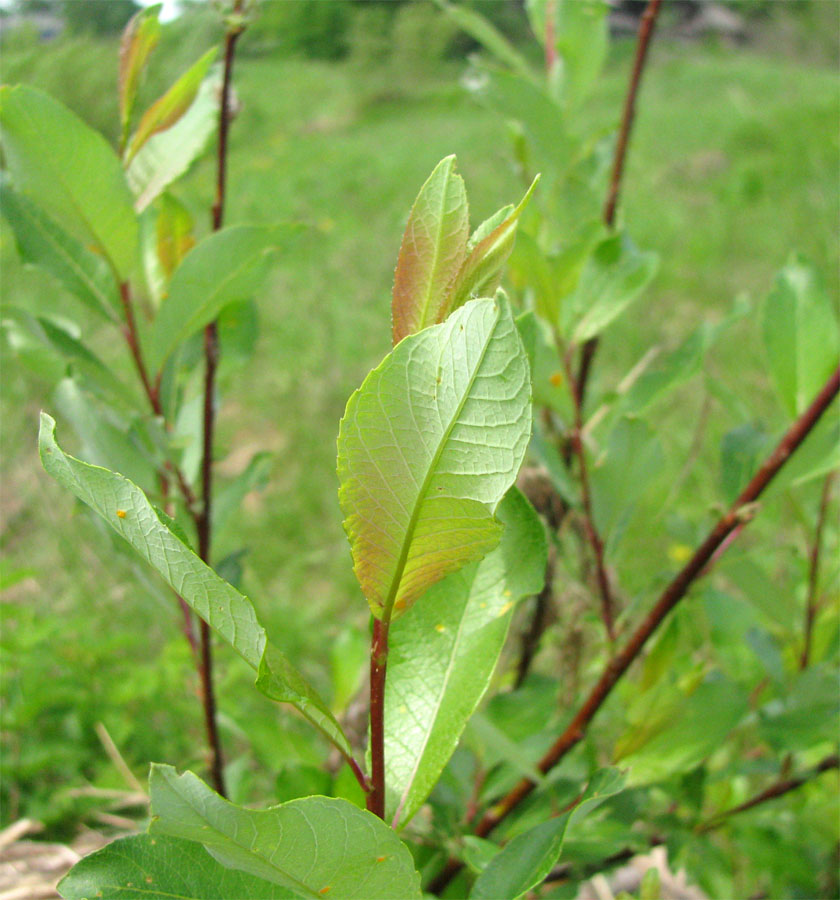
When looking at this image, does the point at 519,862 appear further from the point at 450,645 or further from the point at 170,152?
the point at 170,152

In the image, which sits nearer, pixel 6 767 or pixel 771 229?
pixel 6 767

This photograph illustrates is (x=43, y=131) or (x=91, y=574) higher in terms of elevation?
(x=43, y=131)

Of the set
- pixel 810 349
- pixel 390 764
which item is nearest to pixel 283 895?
pixel 390 764

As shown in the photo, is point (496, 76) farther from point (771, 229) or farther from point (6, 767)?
point (771, 229)

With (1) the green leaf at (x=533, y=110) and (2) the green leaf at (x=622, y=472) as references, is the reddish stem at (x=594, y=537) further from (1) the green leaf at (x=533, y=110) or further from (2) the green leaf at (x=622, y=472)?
(1) the green leaf at (x=533, y=110)

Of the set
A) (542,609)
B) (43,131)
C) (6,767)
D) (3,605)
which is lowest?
(6,767)

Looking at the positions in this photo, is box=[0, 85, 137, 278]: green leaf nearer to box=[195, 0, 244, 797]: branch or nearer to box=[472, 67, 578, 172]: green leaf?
box=[195, 0, 244, 797]: branch
